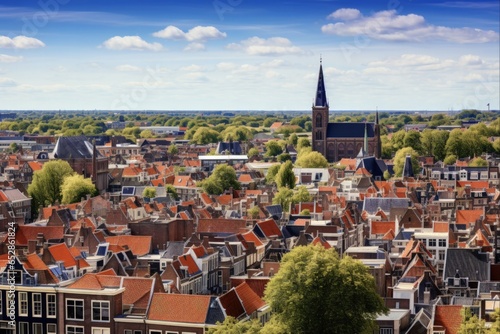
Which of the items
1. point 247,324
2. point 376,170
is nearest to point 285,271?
point 247,324

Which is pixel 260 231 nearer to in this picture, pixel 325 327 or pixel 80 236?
pixel 80 236

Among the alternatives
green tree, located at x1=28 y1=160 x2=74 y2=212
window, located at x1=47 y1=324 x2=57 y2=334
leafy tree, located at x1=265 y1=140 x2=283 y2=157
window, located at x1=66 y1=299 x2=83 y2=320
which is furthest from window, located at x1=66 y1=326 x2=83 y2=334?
leafy tree, located at x1=265 y1=140 x2=283 y2=157

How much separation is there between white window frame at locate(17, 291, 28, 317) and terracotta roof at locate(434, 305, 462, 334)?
17.2 metres

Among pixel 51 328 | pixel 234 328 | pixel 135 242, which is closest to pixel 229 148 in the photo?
pixel 135 242

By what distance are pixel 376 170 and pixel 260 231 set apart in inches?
2365

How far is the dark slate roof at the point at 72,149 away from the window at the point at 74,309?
74.2m

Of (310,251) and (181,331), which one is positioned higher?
(310,251)

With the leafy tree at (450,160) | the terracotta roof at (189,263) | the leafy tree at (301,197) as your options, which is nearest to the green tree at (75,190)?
the leafy tree at (301,197)

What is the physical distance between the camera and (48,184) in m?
96.9

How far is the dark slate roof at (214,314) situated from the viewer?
3578cm

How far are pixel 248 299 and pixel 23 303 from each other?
31.8ft

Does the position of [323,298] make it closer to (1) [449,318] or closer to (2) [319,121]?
(1) [449,318]

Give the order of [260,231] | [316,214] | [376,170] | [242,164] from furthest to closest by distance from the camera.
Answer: [242,164] → [376,170] → [316,214] → [260,231]

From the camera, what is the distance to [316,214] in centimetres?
7056
